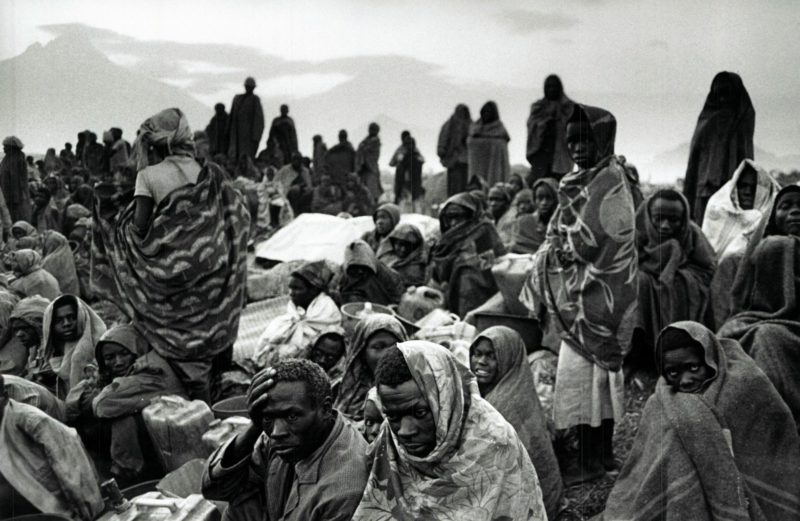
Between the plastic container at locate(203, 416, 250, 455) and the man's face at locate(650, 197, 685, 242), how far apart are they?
9.48ft

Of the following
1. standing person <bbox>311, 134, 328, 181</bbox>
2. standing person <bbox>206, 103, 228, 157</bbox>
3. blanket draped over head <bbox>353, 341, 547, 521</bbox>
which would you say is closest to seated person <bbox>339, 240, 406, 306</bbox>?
blanket draped over head <bbox>353, 341, 547, 521</bbox>

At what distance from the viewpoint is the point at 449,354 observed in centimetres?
242

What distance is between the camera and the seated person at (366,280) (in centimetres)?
634

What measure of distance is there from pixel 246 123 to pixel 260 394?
12.8 metres

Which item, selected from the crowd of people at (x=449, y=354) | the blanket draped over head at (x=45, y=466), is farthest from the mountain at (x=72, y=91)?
the blanket draped over head at (x=45, y=466)

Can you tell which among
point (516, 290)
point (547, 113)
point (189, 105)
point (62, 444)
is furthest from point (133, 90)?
point (62, 444)

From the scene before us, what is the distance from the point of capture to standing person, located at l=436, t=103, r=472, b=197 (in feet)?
43.4

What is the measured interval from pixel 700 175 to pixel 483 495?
18.2 feet

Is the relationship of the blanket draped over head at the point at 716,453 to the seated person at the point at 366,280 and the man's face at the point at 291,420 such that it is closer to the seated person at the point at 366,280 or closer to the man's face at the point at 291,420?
the man's face at the point at 291,420

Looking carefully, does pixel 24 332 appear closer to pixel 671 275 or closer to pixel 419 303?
pixel 419 303

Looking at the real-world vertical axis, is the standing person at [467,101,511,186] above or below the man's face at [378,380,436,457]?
above

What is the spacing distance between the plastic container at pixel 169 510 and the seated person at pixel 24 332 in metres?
2.88

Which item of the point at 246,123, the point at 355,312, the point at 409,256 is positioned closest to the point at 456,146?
the point at 246,123

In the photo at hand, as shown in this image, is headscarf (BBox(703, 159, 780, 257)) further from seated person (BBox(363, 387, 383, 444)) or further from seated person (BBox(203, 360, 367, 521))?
seated person (BBox(203, 360, 367, 521))
